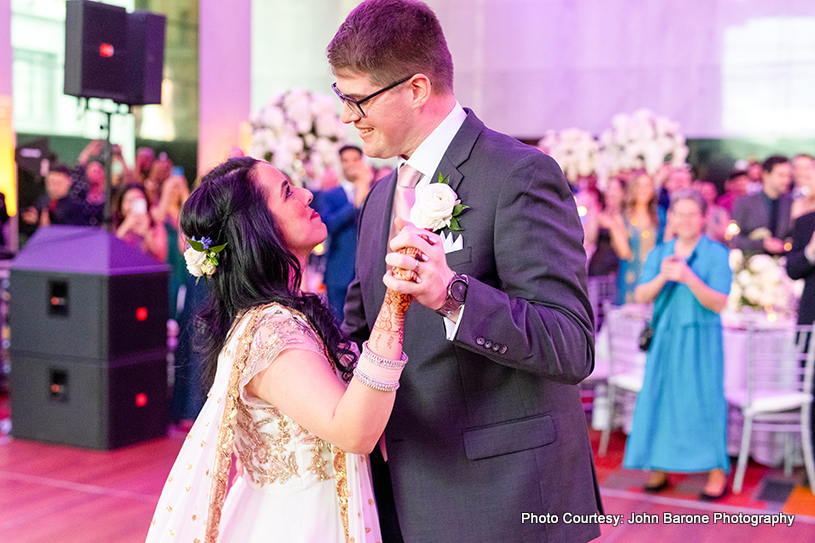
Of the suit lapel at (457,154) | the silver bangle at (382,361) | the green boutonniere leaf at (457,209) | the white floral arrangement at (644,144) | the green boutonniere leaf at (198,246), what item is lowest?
the silver bangle at (382,361)

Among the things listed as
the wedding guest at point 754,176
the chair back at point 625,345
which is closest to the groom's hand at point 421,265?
the chair back at point 625,345

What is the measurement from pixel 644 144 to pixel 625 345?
326 cm

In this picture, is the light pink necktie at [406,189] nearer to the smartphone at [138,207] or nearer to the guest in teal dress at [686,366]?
the guest in teal dress at [686,366]

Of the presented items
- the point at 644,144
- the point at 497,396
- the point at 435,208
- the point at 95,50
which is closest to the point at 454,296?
the point at 435,208

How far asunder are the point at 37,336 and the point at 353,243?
7.01ft

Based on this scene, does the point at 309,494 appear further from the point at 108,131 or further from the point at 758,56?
the point at 758,56

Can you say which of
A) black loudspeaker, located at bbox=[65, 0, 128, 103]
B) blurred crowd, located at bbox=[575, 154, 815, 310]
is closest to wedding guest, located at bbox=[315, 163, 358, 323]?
black loudspeaker, located at bbox=[65, 0, 128, 103]

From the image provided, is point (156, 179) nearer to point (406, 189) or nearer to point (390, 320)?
point (406, 189)

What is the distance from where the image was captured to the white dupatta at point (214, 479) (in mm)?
1628

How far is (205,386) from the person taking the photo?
1934mm

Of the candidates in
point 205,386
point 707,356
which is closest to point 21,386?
point 205,386

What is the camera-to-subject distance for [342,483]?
1692 mm

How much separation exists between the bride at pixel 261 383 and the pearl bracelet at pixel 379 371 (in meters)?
0.20

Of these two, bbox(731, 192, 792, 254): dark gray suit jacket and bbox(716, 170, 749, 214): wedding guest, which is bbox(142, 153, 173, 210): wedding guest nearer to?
bbox(731, 192, 792, 254): dark gray suit jacket
